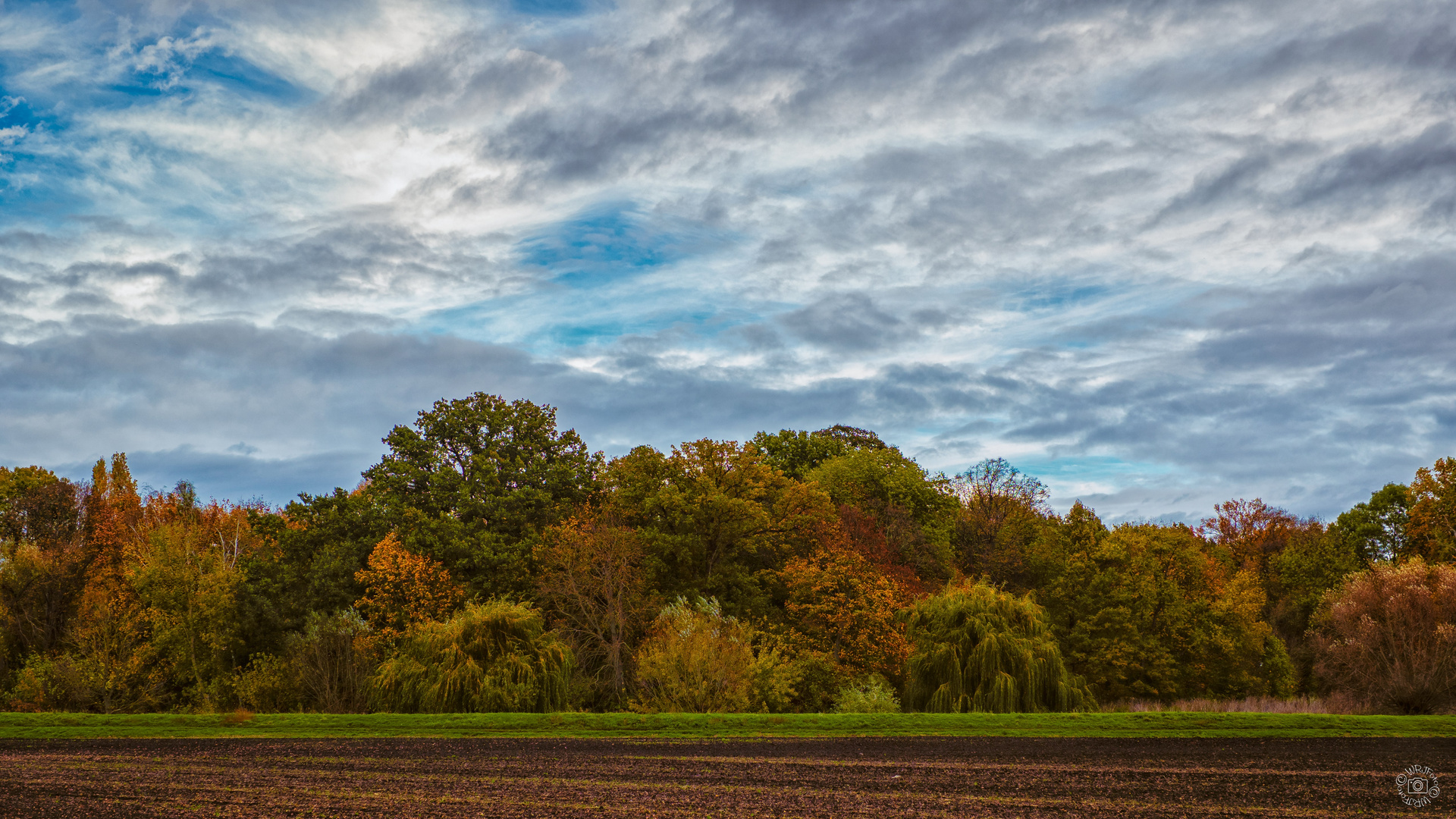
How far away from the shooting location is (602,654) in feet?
123

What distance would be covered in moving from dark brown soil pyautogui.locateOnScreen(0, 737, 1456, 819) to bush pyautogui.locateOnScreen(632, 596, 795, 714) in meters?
7.53

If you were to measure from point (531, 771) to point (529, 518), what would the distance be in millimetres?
25807

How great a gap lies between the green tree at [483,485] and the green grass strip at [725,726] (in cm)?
1345

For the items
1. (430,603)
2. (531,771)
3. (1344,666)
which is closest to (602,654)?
(430,603)

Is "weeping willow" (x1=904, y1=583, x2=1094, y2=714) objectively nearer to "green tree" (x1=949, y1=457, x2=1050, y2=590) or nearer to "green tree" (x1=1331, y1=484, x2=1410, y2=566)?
"green tree" (x1=949, y1=457, x2=1050, y2=590)

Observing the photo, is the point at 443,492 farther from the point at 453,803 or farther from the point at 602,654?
the point at 453,803

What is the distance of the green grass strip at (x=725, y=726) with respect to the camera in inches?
934

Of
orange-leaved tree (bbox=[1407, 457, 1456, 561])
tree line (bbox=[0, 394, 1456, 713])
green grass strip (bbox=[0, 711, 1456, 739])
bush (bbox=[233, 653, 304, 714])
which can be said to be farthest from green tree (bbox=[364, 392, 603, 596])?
orange-leaved tree (bbox=[1407, 457, 1456, 561])

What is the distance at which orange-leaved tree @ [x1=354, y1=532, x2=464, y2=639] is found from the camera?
3766cm

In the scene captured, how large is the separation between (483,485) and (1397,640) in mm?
37037

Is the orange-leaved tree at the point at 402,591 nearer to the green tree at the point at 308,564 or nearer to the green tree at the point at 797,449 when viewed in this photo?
the green tree at the point at 308,564

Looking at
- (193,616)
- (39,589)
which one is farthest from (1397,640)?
(39,589)

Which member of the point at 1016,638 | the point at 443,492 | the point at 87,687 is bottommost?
the point at 87,687

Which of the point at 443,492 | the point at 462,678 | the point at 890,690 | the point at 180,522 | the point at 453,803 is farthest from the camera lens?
the point at 180,522
